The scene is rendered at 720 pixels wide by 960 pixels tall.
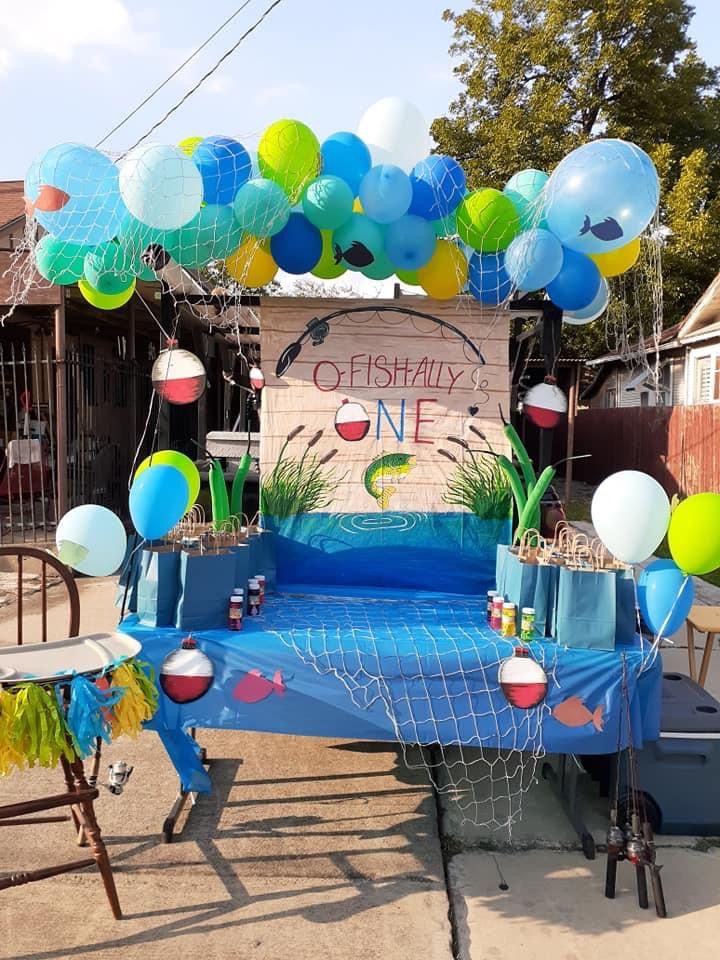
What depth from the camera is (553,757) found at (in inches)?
140

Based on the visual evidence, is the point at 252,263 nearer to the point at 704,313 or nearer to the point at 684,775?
the point at 684,775

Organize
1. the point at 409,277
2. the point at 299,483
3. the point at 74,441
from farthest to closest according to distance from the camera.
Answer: the point at 74,441, the point at 299,483, the point at 409,277

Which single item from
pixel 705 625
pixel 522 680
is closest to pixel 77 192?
pixel 522 680

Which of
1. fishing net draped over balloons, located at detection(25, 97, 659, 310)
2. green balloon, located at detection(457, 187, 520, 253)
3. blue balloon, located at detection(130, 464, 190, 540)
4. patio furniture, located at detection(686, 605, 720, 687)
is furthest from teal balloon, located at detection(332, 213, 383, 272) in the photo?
patio furniture, located at detection(686, 605, 720, 687)

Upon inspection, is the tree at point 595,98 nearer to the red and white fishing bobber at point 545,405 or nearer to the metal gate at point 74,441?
the metal gate at point 74,441

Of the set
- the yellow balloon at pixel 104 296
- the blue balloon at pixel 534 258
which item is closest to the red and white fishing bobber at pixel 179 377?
the yellow balloon at pixel 104 296

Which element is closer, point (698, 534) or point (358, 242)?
point (698, 534)

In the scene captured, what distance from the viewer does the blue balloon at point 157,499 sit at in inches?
118

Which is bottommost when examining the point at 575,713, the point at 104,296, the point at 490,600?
the point at 575,713

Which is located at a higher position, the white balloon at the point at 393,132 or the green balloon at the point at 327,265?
the white balloon at the point at 393,132

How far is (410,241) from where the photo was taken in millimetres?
3361

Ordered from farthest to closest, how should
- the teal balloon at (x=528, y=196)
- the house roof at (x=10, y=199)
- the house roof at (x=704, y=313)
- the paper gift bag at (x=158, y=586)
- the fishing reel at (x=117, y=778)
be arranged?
the house roof at (x=704, y=313) → the house roof at (x=10, y=199) → the teal balloon at (x=528, y=196) → the paper gift bag at (x=158, y=586) → the fishing reel at (x=117, y=778)

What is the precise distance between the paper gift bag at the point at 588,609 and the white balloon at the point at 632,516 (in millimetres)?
143

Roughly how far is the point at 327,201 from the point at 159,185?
2.30 feet
